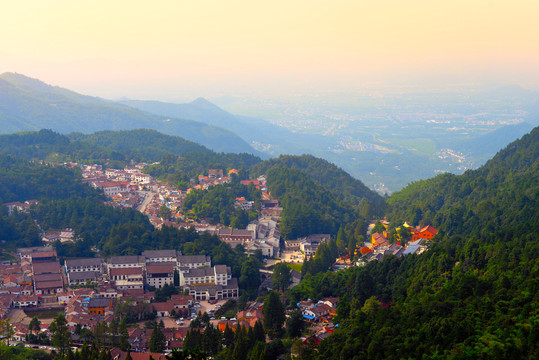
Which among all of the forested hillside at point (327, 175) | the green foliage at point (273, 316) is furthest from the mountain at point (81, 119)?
the green foliage at point (273, 316)

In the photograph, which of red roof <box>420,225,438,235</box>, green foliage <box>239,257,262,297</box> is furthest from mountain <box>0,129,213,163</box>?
red roof <box>420,225,438,235</box>

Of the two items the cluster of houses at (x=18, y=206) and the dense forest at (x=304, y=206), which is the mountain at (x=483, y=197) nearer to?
the dense forest at (x=304, y=206)

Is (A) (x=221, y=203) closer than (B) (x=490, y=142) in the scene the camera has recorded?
Yes

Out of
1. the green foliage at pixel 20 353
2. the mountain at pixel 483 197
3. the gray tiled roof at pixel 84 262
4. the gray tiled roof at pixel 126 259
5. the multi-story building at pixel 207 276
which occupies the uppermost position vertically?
the mountain at pixel 483 197

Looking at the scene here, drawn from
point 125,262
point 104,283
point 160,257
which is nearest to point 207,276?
point 160,257

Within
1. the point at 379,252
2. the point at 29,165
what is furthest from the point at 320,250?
the point at 29,165

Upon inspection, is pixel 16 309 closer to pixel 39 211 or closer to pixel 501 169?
pixel 39 211

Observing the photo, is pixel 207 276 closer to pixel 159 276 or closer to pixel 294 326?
pixel 159 276
